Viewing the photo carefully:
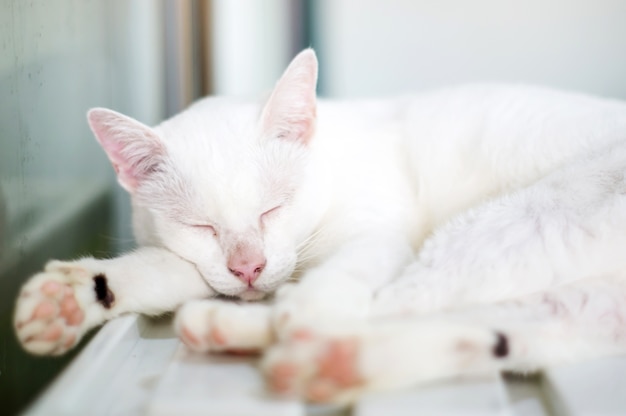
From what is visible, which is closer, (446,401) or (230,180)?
(446,401)

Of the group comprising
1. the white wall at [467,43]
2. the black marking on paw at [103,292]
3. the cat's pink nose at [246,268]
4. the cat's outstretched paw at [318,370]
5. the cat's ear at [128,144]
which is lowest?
the black marking on paw at [103,292]

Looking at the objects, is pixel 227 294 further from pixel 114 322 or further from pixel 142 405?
pixel 142 405

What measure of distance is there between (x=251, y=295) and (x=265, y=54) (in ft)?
4.68

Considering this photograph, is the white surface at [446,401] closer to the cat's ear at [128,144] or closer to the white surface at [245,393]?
the white surface at [245,393]

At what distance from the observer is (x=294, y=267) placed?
1.26 meters

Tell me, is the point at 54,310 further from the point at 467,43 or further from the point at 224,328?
the point at 467,43

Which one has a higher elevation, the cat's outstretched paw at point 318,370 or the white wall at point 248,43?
the white wall at point 248,43

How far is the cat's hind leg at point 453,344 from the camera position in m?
0.79

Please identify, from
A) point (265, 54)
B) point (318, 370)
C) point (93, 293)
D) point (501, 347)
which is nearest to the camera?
point (318, 370)

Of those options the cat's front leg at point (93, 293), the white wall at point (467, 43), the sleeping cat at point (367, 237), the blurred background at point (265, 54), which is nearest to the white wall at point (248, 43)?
the blurred background at point (265, 54)

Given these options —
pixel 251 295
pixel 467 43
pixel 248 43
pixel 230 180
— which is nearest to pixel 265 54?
pixel 248 43

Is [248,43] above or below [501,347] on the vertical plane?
above

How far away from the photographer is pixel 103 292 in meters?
1.13

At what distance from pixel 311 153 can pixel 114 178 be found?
0.76 meters
